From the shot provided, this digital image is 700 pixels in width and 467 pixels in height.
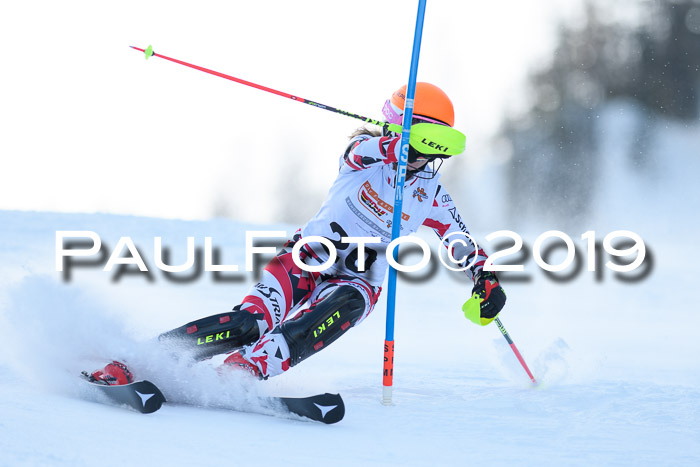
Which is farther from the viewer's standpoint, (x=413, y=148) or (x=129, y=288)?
(x=129, y=288)

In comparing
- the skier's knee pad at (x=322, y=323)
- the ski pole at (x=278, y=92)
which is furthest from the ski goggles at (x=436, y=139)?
the skier's knee pad at (x=322, y=323)

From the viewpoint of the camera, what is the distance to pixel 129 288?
253 inches

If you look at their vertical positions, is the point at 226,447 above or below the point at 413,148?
below

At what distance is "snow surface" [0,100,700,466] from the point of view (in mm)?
2100

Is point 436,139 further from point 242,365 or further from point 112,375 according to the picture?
point 112,375

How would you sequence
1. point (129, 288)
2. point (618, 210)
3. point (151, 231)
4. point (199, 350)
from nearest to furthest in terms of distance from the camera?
1. point (199, 350)
2. point (129, 288)
3. point (151, 231)
4. point (618, 210)

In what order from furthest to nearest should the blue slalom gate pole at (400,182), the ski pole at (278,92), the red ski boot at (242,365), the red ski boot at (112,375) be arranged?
the ski pole at (278,92), the blue slalom gate pole at (400,182), the red ski boot at (242,365), the red ski boot at (112,375)

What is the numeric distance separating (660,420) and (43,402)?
2241 mm

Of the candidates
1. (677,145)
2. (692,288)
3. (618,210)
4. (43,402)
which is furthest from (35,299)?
(677,145)

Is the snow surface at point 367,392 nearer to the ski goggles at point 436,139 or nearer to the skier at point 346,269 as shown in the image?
the skier at point 346,269

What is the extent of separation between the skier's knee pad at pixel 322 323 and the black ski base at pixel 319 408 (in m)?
0.25

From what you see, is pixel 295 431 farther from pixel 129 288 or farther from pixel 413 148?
pixel 129 288

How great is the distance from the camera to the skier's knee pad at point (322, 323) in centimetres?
278

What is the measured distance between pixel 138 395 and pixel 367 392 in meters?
1.25
